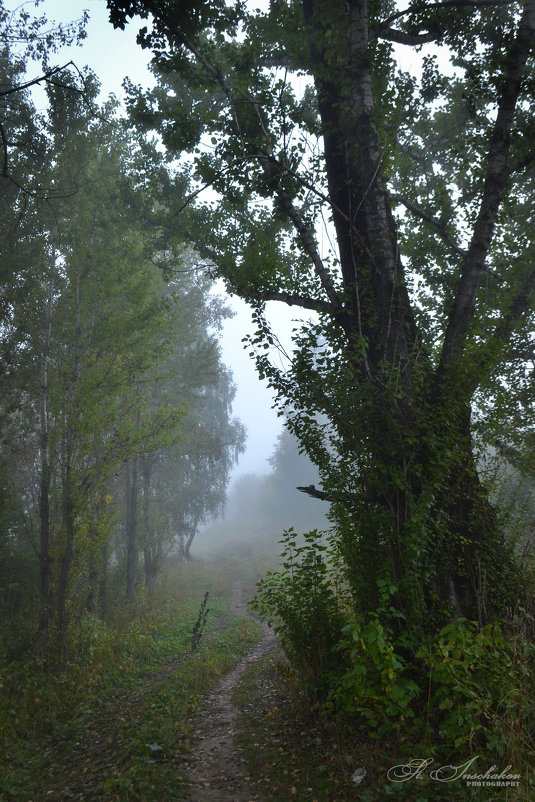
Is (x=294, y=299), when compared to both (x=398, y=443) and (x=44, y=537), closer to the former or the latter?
(x=398, y=443)

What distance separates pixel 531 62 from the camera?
856 centimetres

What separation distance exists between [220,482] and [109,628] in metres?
17.6

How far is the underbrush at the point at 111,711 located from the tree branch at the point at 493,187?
5.82m

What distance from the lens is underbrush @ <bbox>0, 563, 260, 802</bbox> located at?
16.1 ft

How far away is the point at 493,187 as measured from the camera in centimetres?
589

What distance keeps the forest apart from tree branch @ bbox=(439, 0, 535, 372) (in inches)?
1.2

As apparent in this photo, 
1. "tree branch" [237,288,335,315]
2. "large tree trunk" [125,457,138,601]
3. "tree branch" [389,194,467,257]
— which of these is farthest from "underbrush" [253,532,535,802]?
"large tree trunk" [125,457,138,601]

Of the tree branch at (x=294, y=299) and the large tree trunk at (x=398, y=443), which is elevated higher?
the tree branch at (x=294, y=299)

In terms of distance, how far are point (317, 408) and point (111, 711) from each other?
5.97 metres

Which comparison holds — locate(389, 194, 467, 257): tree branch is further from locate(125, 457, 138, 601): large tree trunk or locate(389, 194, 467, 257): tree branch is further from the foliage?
locate(125, 457, 138, 601): large tree trunk

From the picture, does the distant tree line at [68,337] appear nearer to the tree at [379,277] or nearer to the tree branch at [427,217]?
the tree at [379,277]

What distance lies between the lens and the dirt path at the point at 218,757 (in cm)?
448

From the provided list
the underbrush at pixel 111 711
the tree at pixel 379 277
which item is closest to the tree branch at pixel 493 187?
the tree at pixel 379 277

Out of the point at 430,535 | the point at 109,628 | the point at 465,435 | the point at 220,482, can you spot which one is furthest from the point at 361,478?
the point at 220,482
